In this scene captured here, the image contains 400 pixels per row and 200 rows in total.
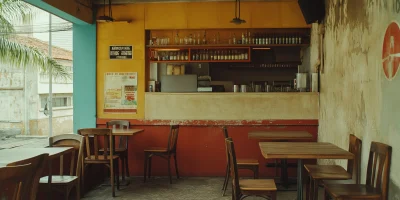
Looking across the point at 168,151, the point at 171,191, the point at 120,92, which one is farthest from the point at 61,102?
the point at 171,191

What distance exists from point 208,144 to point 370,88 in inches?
131

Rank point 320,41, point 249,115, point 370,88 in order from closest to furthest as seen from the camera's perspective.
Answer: point 370,88
point 320,41
point 249,115

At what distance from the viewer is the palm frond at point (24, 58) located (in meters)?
6.58

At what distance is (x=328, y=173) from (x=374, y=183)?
1.94ft

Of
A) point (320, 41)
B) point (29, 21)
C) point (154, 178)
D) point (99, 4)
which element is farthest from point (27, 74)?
point (320, 41)

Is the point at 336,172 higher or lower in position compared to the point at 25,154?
lower

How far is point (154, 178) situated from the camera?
6.83 meters

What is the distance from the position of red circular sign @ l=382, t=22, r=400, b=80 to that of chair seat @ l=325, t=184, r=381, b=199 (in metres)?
1.10

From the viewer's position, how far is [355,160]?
448 centimetres

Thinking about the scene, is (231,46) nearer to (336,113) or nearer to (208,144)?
(208,144)

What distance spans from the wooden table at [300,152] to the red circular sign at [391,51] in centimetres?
93

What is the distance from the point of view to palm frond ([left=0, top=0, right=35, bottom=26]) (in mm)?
6805

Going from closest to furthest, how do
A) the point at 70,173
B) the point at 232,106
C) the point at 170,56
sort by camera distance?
1. the point at 70,173
2. the point at 232,106
3. the point at 170,56

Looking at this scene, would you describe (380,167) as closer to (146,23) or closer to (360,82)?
(360,82)
